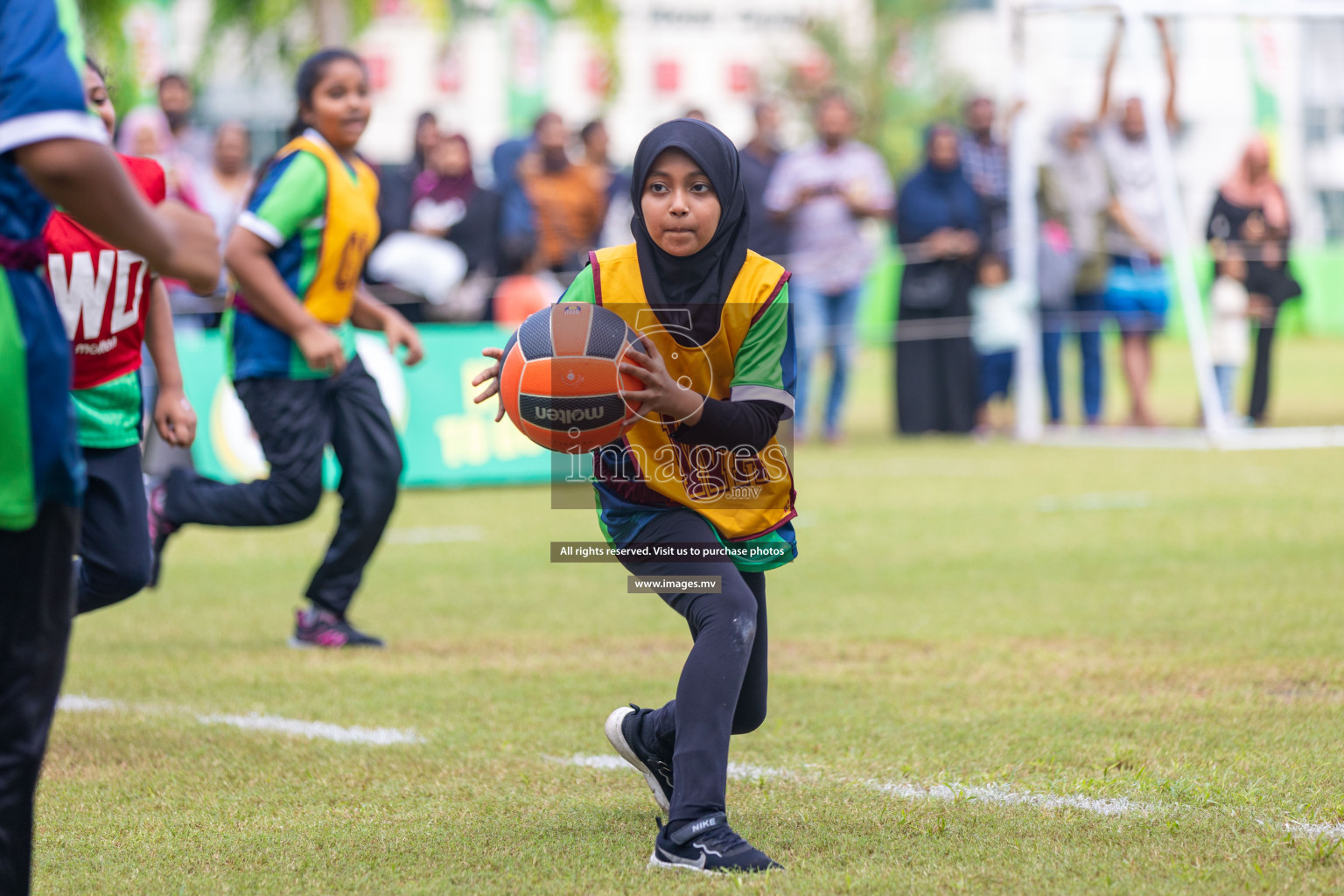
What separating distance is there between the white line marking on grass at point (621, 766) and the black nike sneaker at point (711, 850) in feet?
2.90

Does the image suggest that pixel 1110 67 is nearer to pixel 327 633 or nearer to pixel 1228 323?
pixel 1228 323

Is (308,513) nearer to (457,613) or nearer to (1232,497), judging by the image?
(457,613)

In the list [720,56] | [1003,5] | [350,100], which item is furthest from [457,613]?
[720,56]

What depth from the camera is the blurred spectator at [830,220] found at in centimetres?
1424

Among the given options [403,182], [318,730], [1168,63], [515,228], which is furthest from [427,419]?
[318,730]

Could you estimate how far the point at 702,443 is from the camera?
3736 millimetres

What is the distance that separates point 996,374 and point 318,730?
11.7 metres

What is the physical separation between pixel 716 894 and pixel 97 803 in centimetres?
178

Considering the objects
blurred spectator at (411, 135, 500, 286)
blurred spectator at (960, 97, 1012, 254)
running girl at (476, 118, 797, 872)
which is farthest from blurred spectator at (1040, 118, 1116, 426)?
running girl at (476, 118, 797, 872)

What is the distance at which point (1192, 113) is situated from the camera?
15234 millimetres

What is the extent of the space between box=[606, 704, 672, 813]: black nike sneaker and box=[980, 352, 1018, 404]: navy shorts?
1151 cm

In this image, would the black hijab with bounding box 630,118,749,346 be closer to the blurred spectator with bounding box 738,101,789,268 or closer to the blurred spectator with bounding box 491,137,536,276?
the blurred spectator with bounding box 491,137,536,276

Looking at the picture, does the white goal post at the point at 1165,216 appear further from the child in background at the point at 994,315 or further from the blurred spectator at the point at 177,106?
the blurred spectator at the point at 177,106

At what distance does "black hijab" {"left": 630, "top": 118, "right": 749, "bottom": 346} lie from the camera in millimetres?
3713
